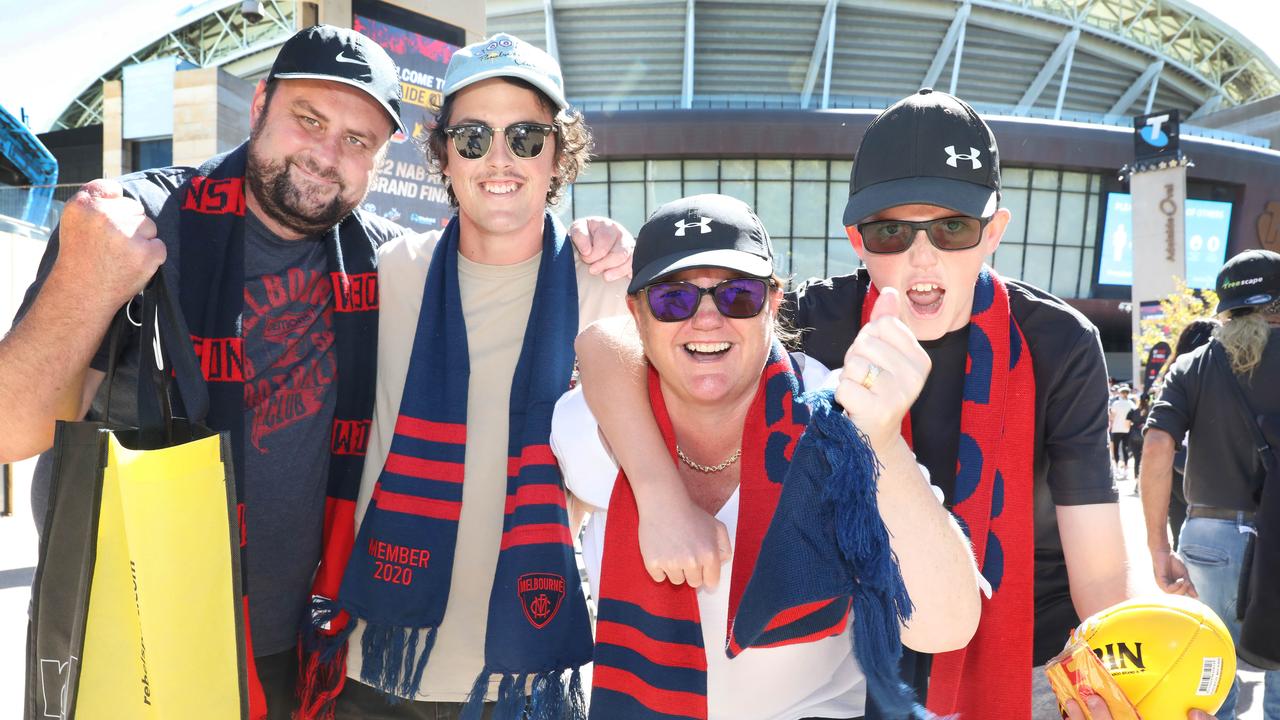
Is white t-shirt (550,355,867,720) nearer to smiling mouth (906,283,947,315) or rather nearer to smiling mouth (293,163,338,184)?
smiling mouth (906,283,947,315)

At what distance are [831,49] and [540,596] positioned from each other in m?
43.2

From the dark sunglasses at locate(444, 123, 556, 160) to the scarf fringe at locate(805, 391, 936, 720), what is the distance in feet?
4.84

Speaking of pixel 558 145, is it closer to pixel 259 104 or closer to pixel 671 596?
pixel 259 104

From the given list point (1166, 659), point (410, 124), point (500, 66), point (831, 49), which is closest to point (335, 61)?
point (500, 66)

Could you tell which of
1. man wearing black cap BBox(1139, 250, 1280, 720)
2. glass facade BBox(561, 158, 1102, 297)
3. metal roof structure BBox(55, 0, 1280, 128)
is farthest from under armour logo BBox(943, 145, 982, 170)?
metal roof structure BBox(55, 0, 1280, 128)

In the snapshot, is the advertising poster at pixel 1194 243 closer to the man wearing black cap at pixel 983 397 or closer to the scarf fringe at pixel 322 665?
the man wearing black cap at pixel 983 397

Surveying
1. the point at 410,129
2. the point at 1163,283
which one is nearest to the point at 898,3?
the point at 1163,283

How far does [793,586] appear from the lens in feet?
5.10

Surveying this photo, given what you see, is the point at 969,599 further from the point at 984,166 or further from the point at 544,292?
the point at 544,292

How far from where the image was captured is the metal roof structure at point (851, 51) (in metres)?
41.1

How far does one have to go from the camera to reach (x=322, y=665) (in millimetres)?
2459

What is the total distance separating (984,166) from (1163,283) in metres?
28.0

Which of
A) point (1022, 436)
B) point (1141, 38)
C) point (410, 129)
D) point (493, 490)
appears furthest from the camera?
point (1141, 38)

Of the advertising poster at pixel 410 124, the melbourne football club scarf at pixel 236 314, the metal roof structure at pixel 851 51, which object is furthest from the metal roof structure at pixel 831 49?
the melbourne football club scarf at pixel 236 314
